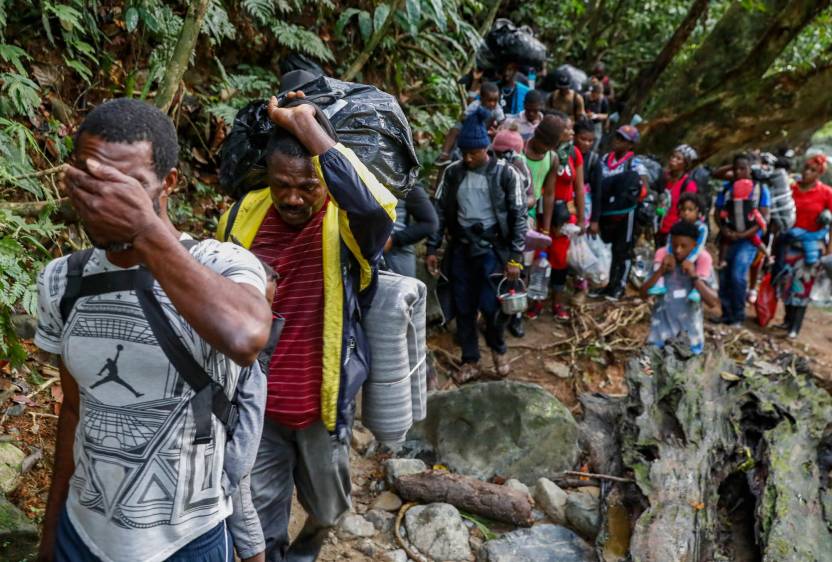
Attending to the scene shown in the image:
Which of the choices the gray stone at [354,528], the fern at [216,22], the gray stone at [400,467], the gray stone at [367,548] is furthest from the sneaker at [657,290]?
the fern at [216,22]

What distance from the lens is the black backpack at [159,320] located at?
1.60 metres

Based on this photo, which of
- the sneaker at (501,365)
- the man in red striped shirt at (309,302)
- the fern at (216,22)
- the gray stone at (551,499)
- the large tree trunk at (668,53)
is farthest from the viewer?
the large tree trunk at (668,53)

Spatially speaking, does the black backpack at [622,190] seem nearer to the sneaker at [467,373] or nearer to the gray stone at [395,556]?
the sneaker at [467,373]

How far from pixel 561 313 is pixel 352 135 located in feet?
17.8

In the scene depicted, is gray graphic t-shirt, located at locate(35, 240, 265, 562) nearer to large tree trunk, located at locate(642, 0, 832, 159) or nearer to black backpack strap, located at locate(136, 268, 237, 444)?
black backpack strap, located at locate(136, 268, 237, 444)

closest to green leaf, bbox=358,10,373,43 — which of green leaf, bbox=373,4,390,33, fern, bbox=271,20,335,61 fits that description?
green leaf, bbox=373,4,390,33

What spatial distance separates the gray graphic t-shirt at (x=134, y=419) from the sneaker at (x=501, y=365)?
4839 millimetres

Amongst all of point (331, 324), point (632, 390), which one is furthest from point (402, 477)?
point (331, 324)

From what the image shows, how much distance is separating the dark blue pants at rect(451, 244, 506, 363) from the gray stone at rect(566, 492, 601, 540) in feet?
7.05

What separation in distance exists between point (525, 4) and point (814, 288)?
8.28 m

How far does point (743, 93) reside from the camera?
10.2 metres

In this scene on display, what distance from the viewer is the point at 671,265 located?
6008 mm

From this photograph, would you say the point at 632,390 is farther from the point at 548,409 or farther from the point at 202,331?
the point at 202,331

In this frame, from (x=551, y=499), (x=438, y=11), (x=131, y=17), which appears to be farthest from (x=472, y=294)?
(x=131, y=17)
